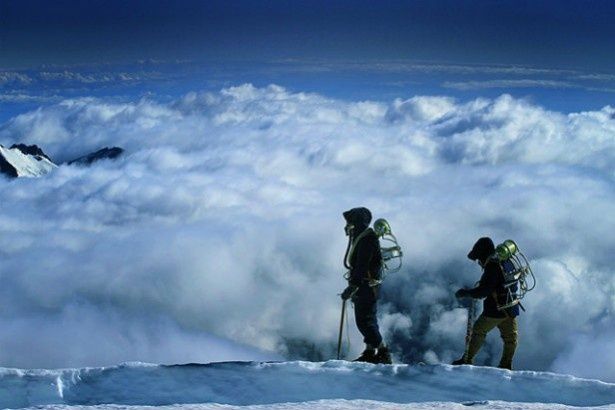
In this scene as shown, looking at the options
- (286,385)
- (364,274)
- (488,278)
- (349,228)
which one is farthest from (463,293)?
(286,385)

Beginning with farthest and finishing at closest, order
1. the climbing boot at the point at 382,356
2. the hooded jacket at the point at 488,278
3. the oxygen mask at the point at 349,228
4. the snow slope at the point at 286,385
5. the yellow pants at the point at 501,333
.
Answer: the climbing boot at the point at 382,356 → the yellow pants at the point at 501,333 → the oxygen mask at the point at 349,228 → the hooded jacket at the point at 488,278 → the snow slope at the point at 286,385

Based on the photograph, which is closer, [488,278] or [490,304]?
[488,278]

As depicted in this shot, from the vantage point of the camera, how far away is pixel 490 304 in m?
11.2

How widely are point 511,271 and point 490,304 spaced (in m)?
0.70

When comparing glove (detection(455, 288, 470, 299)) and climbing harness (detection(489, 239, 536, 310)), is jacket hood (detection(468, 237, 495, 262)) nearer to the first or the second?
climbing harness (detection(489, 239, 536, 310))

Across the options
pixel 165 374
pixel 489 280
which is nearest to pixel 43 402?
pixel 165 374

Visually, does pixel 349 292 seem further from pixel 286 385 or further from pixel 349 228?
pixel 286 385

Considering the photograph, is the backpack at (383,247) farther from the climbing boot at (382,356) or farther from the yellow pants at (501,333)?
the yellow pants at (501,333)

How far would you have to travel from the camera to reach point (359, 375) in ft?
31.6

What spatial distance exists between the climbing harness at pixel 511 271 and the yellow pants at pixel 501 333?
43 centimetres

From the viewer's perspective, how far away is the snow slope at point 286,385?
8609 mm

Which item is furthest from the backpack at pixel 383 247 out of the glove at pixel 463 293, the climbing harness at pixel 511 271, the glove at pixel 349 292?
the climbing harness at pixel 511 271

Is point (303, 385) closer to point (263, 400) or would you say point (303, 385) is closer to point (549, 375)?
point (263, 400)

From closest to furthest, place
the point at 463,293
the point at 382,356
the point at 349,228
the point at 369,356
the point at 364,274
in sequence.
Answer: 1. the point at 463,293
2. the point at 364,274
3. the point at 349,228
4. the point at 369,356
5. the point at 382,356
